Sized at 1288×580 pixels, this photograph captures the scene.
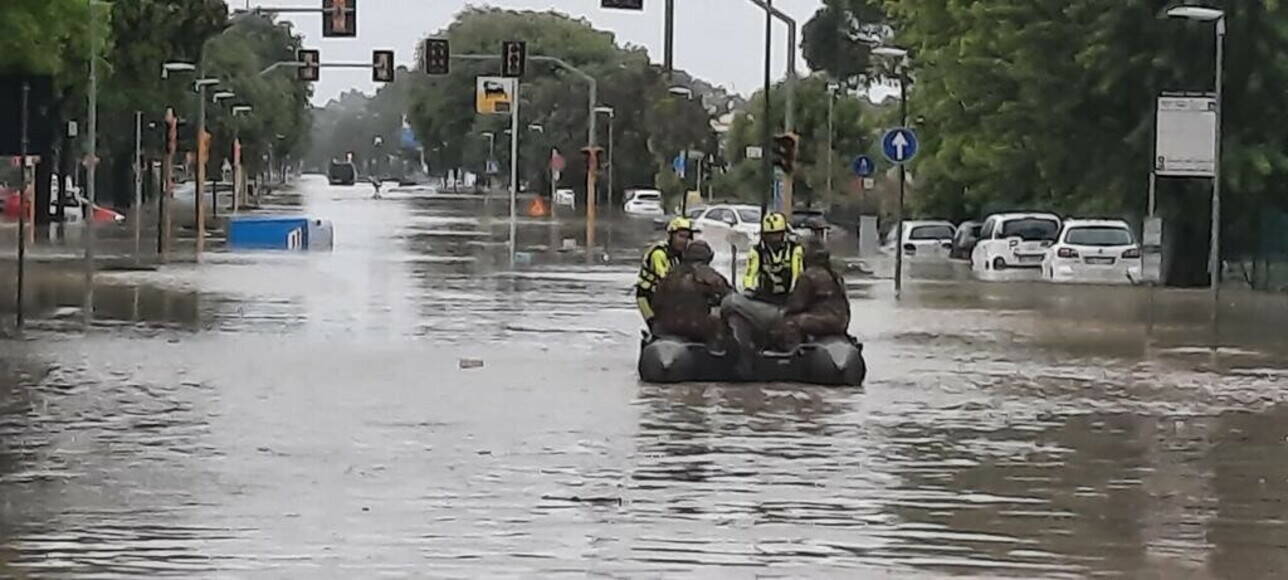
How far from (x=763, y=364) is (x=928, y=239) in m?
46.7

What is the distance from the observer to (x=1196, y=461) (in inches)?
681

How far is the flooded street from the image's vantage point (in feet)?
41.1

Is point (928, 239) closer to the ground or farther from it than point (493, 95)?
closer to the ground

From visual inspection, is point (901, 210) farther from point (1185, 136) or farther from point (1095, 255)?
point (1185, 136)

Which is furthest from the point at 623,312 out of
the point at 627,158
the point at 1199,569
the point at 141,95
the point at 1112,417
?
the point at 627,158

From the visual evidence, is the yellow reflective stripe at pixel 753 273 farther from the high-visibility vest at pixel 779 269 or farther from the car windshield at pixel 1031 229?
the car windshield at pixel 1031 229

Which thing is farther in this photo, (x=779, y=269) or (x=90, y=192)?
(x=90, y=192)

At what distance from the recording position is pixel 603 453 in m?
16.9

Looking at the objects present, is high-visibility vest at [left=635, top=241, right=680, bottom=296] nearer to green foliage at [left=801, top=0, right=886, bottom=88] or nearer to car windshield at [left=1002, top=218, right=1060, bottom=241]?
car windshield at [left=1002, top=218, right=1060, bottom=241]

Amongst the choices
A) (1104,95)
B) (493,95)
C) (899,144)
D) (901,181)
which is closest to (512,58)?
(901,181)

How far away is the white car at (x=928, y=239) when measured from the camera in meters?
67.2

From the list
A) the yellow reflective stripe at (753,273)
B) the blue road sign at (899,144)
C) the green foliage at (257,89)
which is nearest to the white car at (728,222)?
the green foliage at (257,89)

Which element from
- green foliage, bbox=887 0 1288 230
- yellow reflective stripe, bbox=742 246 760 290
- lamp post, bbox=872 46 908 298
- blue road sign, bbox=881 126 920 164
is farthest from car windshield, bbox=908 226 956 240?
yellow reflective stripe, bbox=742 246 760 290

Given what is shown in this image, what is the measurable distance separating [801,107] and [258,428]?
2960 inches
